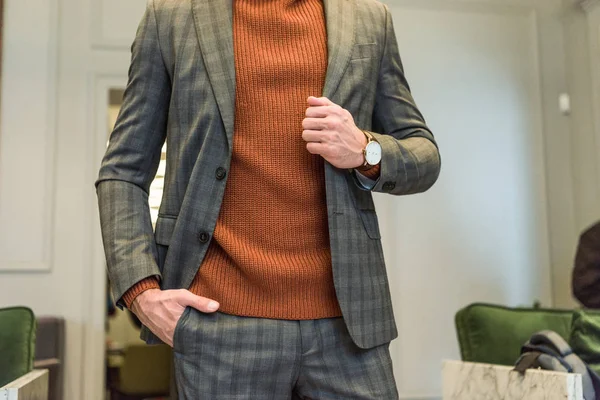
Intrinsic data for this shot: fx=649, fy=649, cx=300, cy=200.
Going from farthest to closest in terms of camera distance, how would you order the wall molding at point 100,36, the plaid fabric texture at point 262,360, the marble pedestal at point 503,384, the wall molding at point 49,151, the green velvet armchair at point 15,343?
the wall molding at point 100,36
the wall molding at point 49,151
the green velvet armchair at point 15,343
the marble pedestal at point 503,384
the plaid fabric texture at point 262,360

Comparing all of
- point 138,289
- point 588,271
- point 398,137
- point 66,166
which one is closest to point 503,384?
point 588,271

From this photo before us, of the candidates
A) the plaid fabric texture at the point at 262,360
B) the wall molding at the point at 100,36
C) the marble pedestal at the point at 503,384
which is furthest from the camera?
the wall molding at the point at 100,36

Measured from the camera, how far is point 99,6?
291 centimetres

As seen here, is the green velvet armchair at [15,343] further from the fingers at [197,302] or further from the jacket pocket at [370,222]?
the jacket pocket at [370,222]

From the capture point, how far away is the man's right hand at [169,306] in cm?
80

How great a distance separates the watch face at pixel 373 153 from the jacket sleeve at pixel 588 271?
1621 mm

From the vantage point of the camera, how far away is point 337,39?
3.02 feet

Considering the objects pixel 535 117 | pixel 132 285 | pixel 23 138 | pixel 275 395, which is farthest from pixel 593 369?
pixel 23 138

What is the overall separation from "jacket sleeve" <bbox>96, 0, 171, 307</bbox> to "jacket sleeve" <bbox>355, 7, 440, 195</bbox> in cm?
31

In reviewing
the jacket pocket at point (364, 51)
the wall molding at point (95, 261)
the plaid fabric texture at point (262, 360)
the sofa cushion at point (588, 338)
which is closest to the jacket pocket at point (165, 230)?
the plaid fabric texture at point (262, 360)

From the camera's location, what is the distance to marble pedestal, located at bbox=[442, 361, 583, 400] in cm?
143

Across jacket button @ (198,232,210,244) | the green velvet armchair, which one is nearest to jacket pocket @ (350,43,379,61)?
jacket button @ (198,232,210,244)

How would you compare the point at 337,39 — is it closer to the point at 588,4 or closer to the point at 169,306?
the point at 169,306

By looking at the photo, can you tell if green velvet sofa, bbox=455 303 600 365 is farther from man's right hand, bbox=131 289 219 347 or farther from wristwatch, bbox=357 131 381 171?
man's right hand, bbox=131 289 219 347
